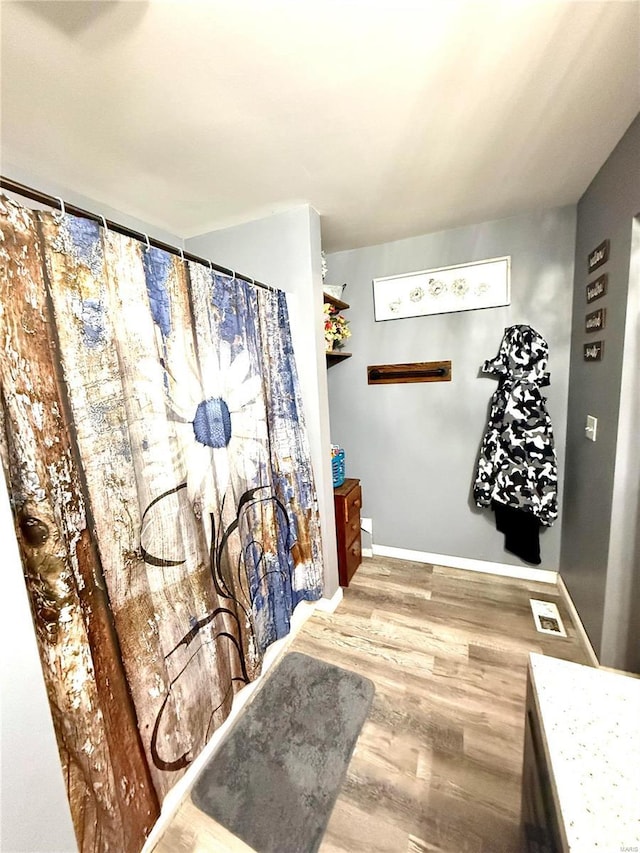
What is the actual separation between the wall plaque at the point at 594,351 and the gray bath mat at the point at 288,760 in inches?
75.0

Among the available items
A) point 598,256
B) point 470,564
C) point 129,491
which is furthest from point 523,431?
point 129,491

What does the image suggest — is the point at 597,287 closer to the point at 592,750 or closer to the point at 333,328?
the point at 333,328

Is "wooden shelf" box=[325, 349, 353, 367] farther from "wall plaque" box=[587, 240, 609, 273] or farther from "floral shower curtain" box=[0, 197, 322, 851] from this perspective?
"wall plaque" box=[587, 240, 609, 273]

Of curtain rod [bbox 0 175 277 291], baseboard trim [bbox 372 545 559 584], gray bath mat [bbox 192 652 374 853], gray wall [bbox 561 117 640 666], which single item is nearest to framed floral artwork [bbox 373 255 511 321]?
gray wall [bbox 561 117 640 666]

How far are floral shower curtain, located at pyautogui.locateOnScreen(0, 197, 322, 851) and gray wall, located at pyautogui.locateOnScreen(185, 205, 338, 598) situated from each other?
34 cm

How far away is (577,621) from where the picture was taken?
5.84ft

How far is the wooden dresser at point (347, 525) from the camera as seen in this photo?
7.15 ft

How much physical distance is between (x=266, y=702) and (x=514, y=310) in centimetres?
254

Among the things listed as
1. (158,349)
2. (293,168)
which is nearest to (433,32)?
(293,168)

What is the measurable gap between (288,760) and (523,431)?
199cm

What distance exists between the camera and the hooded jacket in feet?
6.30

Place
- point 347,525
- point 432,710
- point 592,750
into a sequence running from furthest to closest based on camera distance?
point 347,525 < point 432,710 < point 592,750

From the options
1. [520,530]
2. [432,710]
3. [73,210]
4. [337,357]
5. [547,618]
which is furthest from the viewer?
[337,357]

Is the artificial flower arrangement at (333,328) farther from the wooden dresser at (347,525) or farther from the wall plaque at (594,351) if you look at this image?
the wall plaque at (594,351)
